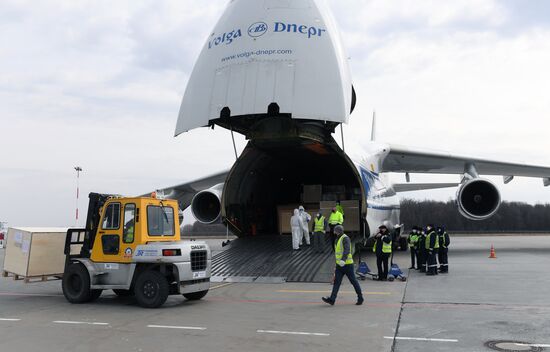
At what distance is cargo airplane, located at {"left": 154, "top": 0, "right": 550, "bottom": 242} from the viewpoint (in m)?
11.3

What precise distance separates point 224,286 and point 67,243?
3464 mm

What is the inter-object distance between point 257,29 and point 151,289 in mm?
6529

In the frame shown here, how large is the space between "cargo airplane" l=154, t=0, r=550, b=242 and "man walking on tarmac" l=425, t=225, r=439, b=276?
2.29 metres

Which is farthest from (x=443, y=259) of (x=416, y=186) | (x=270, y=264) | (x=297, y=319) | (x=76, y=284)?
(x=416, y=186)

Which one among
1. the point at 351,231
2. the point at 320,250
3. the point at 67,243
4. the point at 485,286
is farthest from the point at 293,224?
the point at 67,243

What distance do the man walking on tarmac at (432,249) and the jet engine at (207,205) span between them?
7.82m

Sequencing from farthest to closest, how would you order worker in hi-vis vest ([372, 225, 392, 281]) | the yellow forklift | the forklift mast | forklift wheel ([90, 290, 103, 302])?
worker in hi-vis vest ([372, 225, 392, 281]), the forklift mast, forklift wheel ([90, 290, 103, 302]), the yellow forklift

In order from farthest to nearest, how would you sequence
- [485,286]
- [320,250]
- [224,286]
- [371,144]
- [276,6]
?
[371,144] < [320,250] < [276,6] < [224,286] < [485,286]

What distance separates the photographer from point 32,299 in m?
9.63

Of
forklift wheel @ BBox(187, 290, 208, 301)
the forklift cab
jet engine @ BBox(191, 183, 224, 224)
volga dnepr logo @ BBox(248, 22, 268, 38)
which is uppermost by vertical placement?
volga dnepr logo @ BBox(248, 22, 268, 38)

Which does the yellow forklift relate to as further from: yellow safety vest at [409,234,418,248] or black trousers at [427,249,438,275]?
yellow safety vest at [409,234,418,248]

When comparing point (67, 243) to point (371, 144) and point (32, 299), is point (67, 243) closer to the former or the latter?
point (32, 299)

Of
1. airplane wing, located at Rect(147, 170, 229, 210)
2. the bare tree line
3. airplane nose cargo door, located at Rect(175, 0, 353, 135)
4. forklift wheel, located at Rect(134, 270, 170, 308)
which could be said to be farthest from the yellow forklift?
the bare tree line

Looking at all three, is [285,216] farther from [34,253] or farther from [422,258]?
[34,253]
